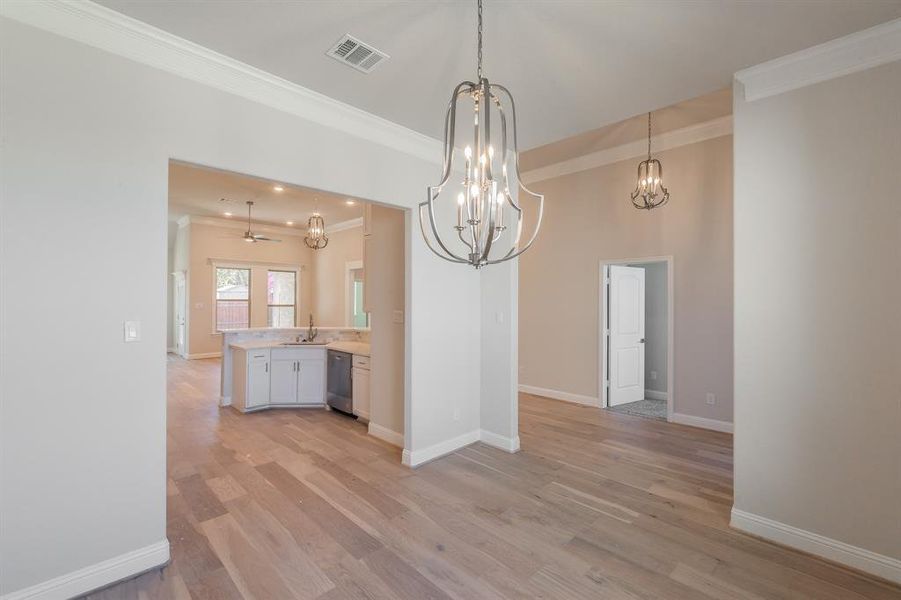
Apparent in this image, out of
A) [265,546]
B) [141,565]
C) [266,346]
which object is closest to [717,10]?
[265,546]

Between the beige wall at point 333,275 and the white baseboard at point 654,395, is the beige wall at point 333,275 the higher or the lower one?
the higher one

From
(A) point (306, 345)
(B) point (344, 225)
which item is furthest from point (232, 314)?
(A) point (306, 345)

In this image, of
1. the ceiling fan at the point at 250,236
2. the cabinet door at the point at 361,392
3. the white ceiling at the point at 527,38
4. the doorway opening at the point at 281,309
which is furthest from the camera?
the ceiling fan at the point at 250,236

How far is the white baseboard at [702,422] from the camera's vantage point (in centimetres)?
467

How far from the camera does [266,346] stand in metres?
5.61

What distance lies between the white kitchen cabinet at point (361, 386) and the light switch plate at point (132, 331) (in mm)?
2807

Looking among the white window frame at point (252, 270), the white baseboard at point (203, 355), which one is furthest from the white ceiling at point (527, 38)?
the white baseboard at point (203, 355)

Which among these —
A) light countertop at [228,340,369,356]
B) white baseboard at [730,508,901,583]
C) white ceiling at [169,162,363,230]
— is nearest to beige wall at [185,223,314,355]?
white ceiling at [169,162,363,230]

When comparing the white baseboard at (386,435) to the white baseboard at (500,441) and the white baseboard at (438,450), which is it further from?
the white baseboard at (500,441)

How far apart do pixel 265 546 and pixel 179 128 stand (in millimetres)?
2560

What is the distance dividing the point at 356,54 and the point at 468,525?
3.12m

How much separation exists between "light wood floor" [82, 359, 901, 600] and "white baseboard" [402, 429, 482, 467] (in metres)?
0.09

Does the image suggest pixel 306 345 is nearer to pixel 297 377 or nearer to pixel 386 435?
pixel 297 377

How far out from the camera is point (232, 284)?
34.7ft
